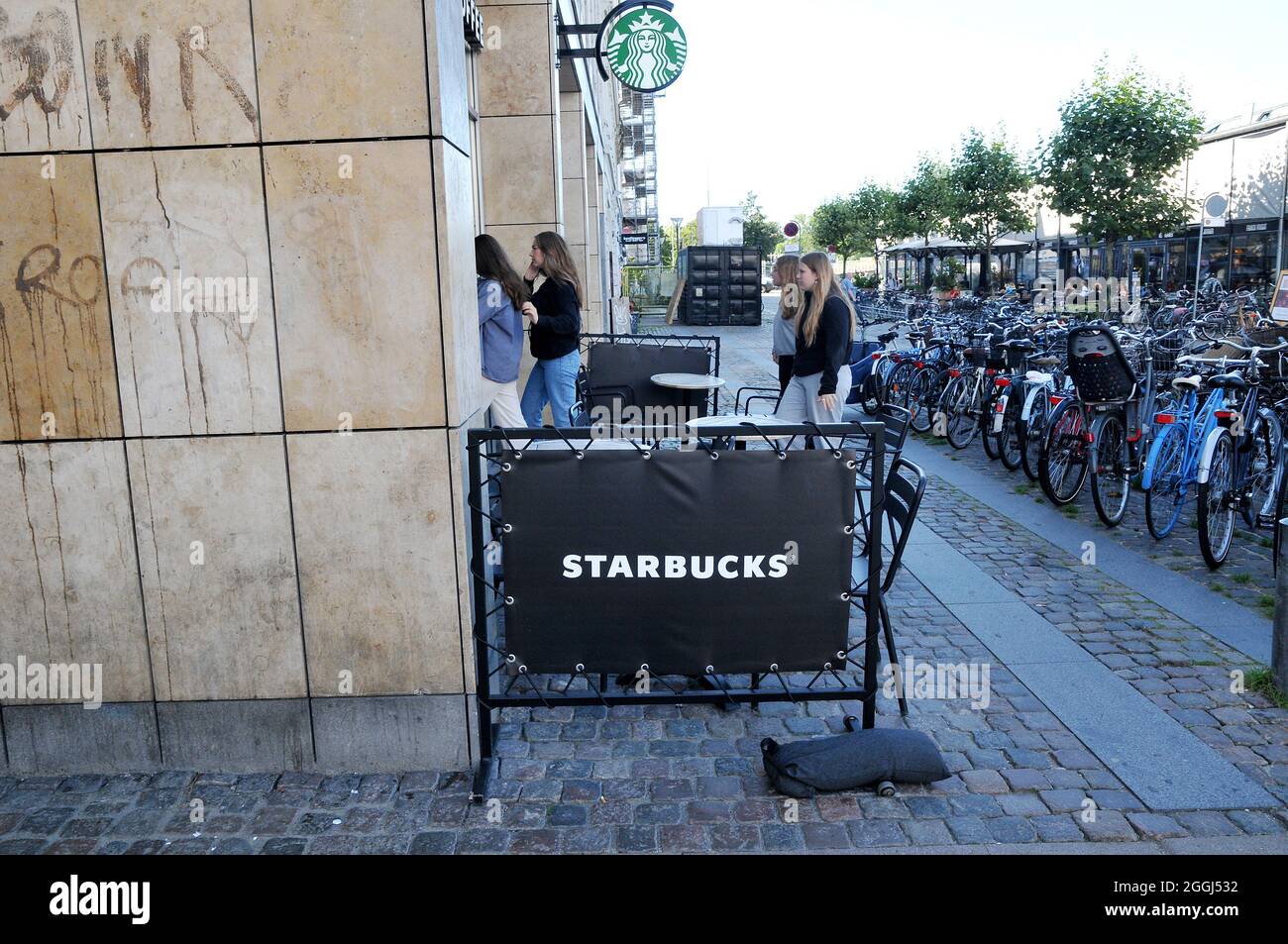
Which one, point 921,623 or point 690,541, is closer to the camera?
point 690,541

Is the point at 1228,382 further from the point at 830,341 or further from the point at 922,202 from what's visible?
the point at 922,202

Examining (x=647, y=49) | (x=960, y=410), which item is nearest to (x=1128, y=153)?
(x=960, y=410)

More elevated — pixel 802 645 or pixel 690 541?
pixel 690 541

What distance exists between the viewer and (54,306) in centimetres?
390

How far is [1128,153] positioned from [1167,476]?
25.6 metres

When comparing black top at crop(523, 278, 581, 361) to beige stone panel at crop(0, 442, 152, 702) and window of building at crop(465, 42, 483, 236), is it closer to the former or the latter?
window of building at crop(465, 42, 483, 236)

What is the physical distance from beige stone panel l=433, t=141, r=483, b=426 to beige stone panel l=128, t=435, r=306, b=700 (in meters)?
0.70

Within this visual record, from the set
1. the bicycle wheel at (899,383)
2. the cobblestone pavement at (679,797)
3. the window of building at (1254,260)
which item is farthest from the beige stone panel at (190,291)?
the window of building at (1254,260)

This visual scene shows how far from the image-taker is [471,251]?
174 inches

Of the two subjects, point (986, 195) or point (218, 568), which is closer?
point (218, 568)

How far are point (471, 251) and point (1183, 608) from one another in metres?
4.47

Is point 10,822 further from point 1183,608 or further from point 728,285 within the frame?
point 728,285

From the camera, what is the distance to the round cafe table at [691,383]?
25.4ft
